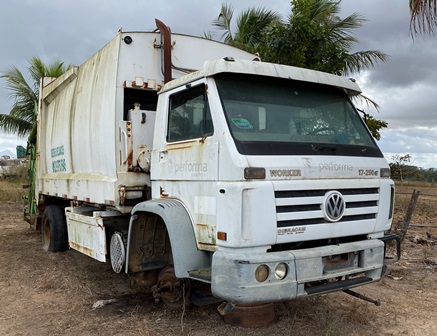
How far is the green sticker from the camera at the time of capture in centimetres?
371

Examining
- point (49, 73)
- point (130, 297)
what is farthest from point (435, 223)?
point (49, 73)

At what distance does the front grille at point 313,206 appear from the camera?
3.52 m

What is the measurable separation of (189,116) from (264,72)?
33.6 inches

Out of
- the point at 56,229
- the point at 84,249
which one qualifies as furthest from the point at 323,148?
the point at 56,229

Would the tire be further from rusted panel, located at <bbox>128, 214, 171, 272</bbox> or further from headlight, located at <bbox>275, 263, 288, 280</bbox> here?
headlight, located at <bbox>275, 263, 288, 280</bbox>

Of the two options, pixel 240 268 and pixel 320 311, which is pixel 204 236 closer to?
pixel 240 268

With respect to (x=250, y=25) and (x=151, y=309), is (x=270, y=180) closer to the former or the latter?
(x=151, y=309)

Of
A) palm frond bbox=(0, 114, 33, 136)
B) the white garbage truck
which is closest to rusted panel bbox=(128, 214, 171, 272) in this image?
the white garbage truck

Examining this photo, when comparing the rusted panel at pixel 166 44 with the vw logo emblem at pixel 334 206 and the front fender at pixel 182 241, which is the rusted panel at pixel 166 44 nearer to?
the front fender at pixel 182 241

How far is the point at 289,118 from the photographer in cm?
405

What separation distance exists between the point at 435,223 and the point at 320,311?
309 inches

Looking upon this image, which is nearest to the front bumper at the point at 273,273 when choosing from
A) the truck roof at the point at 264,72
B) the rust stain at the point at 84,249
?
the truck roof at the point at 264,72

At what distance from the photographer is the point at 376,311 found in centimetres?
482

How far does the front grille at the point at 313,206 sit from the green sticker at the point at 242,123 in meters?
0.66
